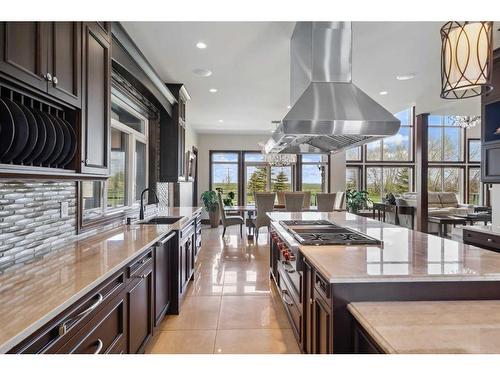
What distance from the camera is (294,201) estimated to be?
6.60m

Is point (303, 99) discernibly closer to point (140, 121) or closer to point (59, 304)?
point (59, 304)

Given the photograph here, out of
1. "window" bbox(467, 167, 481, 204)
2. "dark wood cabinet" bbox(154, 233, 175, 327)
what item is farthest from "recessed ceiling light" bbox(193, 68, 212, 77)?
"window" bbox(467, 167, 481, 204)

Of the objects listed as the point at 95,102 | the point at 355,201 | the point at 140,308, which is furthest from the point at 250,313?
the point at 355,201

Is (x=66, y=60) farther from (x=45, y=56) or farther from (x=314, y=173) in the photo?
(x=314, y=173)

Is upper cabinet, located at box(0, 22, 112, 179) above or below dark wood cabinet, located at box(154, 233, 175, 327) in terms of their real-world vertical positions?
above

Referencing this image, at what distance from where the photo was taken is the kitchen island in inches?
57.2

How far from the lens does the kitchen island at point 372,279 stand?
145cm

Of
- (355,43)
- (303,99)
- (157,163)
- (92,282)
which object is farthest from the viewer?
(157,163)

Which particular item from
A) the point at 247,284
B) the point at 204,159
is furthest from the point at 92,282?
the point at 204,159

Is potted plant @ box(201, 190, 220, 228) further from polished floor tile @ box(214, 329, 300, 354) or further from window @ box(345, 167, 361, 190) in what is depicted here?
polished floor tile @ box(214, 329, 300, 354)

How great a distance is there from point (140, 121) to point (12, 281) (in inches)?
131

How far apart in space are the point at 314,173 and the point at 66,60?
334 inches

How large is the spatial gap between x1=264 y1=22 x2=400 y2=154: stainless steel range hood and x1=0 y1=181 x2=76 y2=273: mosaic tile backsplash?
1.71 meters

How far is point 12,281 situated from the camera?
137cm
